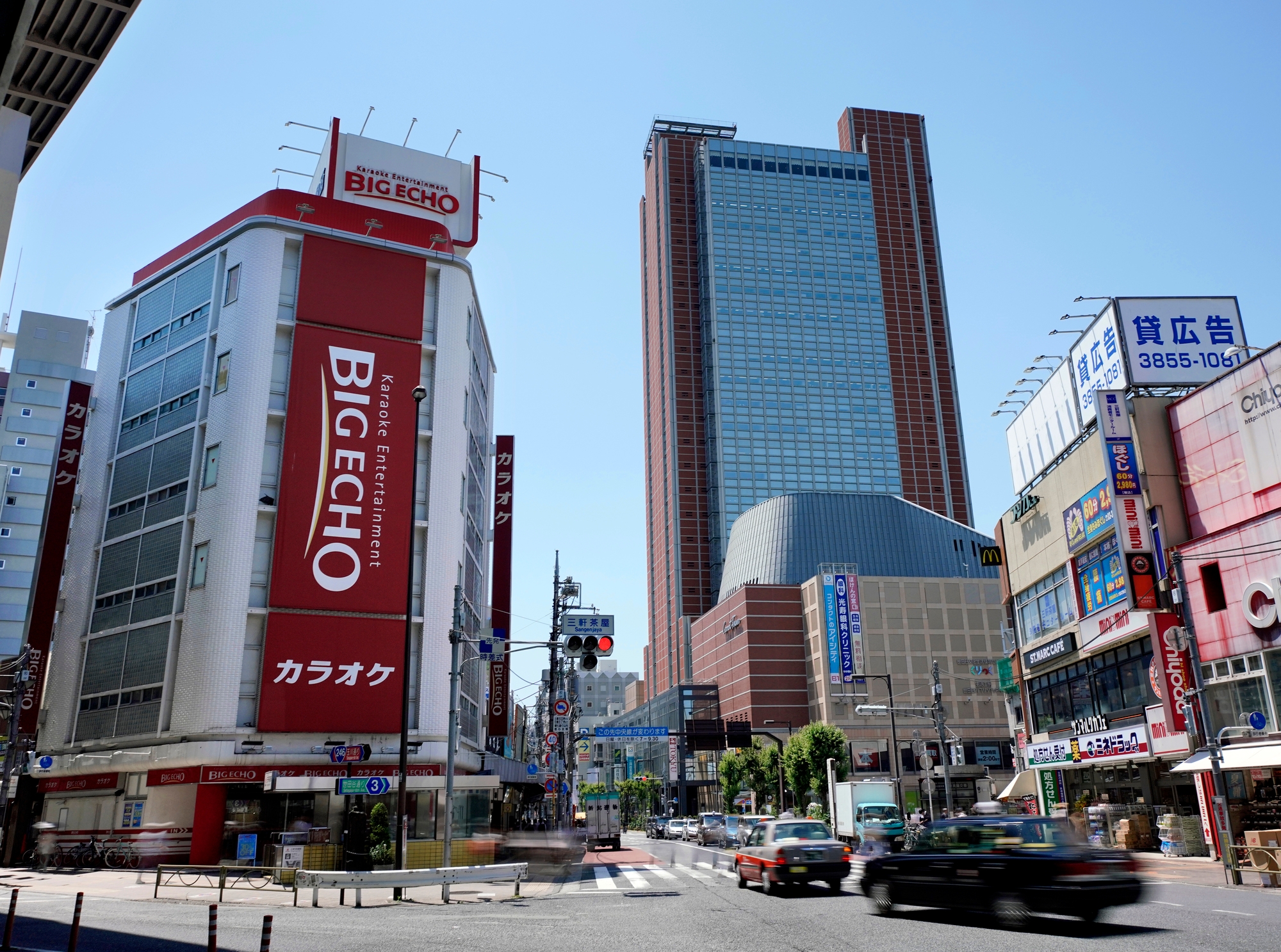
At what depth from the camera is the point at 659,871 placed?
32531 mm

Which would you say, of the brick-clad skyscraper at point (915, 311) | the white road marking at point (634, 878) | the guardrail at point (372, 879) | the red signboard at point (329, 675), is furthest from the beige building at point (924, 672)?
the guardrail at point (372, 879)

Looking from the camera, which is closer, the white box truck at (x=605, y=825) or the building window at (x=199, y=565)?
the building window at (x=199, y=565)

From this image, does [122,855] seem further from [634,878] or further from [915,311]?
[915,311]

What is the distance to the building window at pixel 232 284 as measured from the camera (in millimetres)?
47344

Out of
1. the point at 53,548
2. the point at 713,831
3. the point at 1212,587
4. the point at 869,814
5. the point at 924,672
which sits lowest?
the point at 713,831

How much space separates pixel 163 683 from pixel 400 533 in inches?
494

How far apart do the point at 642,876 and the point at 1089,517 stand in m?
24.8

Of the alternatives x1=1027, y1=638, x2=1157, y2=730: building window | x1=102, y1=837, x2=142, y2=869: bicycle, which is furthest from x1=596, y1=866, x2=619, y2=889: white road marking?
x1=1027, y1=638, x2=1157, y2=730: building window

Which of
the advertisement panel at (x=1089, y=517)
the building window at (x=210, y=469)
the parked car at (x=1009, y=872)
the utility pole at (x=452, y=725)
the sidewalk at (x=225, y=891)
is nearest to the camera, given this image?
the parked car at (x=1009, y=872)

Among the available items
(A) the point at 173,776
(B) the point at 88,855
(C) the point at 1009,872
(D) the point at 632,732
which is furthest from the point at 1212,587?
(D) the point at 632,732

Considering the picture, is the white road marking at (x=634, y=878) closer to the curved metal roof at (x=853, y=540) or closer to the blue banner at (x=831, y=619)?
the blue banner at (x=831, y=619)

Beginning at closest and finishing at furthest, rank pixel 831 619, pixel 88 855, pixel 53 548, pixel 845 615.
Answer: pixel 88 855 → pixel 53 548 → pixel 845 615 → pixel 831 619

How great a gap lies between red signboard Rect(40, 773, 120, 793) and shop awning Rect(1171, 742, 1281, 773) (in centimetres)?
4400

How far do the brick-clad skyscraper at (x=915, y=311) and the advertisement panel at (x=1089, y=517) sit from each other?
122670mm
